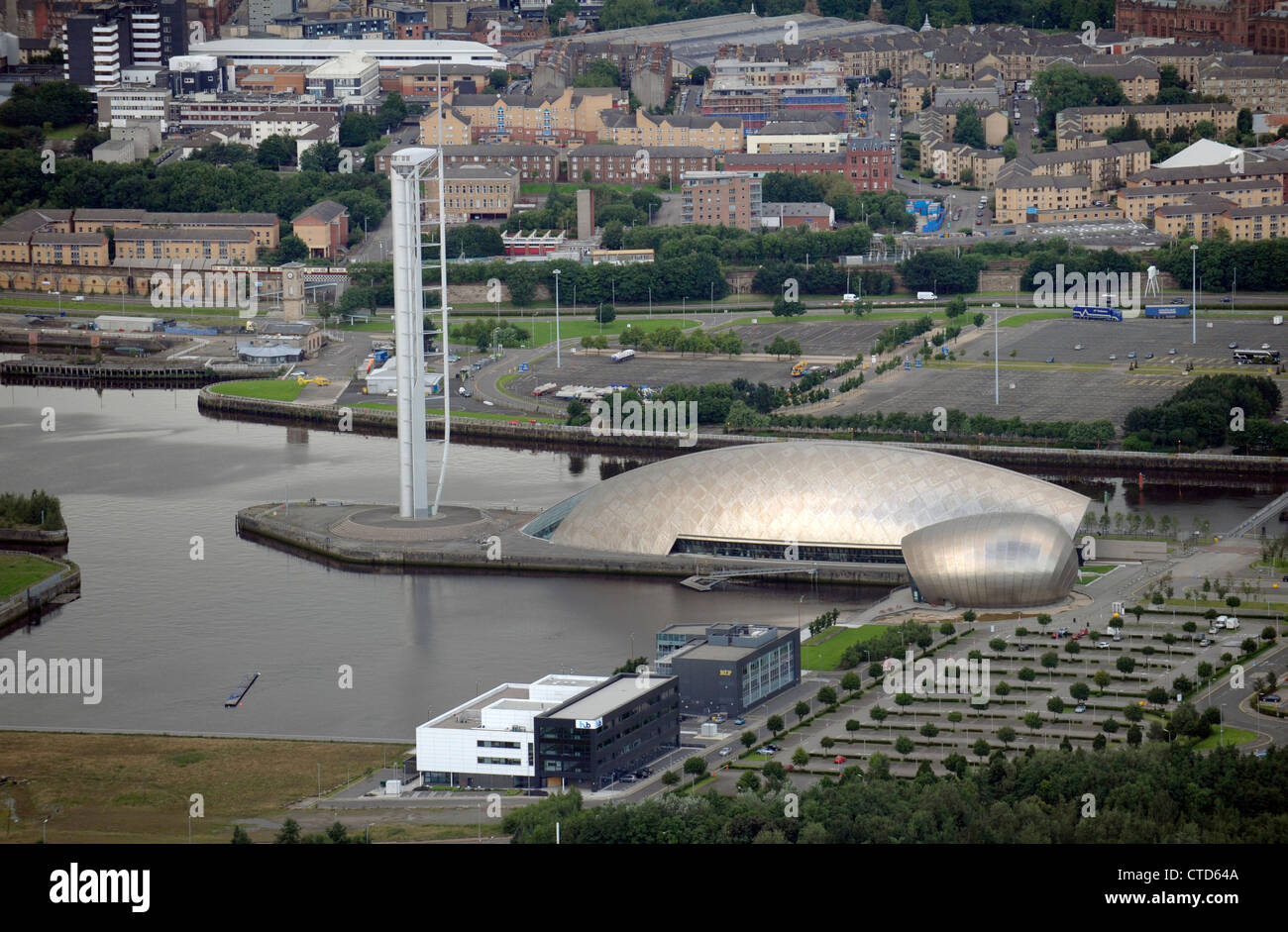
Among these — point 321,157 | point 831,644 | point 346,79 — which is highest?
point 346,79

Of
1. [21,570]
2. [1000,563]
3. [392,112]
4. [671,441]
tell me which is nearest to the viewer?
[1000,563]

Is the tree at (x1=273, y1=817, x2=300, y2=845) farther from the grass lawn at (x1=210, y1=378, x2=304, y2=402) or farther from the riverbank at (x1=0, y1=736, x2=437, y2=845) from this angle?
the grass lawn at (x1=210, y1=378, x2=304, y2=402)

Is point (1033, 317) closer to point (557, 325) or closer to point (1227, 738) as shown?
point (557, 325)

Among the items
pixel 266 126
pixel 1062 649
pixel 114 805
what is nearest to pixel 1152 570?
pixel 1062 649

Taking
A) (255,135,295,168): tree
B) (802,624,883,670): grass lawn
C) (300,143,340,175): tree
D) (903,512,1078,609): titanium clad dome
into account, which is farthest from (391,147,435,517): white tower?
(255,135,295,168): tree

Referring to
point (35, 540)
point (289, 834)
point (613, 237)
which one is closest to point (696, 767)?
point (289, 834)
